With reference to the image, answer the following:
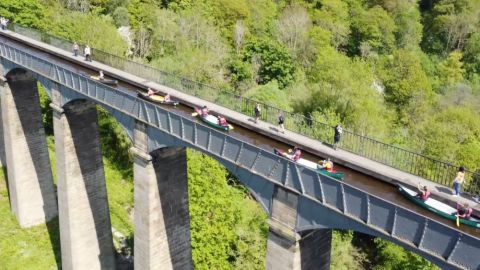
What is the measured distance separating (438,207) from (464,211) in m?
0.93

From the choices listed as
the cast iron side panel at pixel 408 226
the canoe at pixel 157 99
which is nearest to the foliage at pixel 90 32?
the canoe at pixel 157 99

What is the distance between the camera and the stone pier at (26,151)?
37531mm

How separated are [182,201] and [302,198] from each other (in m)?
11.1

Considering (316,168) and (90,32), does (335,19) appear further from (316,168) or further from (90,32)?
(316,168)

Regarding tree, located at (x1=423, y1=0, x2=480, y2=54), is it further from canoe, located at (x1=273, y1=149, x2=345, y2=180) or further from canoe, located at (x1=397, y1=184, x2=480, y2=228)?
canoe, located at (x1=397, y1=184, x2=480, y2=228)

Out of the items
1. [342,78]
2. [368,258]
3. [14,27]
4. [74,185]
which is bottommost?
[368,258]

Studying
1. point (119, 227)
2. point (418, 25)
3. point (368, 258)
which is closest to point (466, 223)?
point (368, 258)

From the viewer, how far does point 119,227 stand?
1753 inches

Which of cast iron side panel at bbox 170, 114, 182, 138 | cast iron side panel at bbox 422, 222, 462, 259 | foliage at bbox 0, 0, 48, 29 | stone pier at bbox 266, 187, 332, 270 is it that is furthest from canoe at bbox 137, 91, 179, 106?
foliage at bbox 0, 0, 48, 29

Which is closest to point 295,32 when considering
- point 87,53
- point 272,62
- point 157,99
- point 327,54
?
point 272,62

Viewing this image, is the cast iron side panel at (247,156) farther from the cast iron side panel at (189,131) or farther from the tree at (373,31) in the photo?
the tree at (373,31)

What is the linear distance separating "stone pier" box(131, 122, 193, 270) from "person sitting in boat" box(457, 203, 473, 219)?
49.1 ft

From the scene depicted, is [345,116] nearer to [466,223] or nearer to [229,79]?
[229,79]

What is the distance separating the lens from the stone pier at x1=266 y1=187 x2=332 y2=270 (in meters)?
18.4
